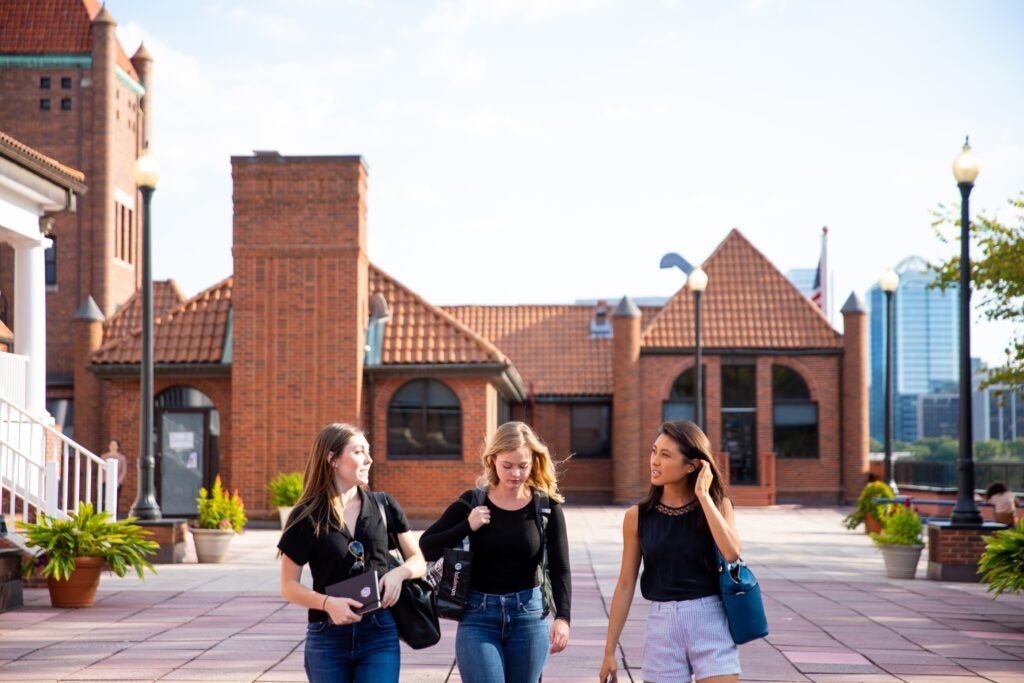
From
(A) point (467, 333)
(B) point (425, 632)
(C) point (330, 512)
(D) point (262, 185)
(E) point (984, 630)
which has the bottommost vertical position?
(E) point (984, 630)

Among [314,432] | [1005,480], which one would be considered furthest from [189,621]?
[1005,480]

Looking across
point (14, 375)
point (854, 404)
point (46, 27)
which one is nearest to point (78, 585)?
point (14, 375)

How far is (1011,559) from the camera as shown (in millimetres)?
12820

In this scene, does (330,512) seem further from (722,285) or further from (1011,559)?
(722,285)

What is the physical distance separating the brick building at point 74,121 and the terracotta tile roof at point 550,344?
13.6 meters

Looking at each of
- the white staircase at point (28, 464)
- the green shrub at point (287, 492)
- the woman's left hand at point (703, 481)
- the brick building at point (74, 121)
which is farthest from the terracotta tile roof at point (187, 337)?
the woman's left hand at point (703, 481)

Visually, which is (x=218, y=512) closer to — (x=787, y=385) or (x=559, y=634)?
(x=559, y=634)

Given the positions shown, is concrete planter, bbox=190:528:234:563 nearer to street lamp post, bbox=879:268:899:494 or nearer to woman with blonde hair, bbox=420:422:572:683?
woman with blonde hair, bbox=420:422:572:683

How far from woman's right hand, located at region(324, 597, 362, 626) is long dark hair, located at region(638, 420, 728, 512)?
1.39 metres

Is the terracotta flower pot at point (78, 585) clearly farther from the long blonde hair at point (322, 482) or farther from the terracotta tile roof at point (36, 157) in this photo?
the long blonde hair at point (322, 482)

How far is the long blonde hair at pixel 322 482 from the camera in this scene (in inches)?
208

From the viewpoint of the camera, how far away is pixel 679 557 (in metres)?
5.47

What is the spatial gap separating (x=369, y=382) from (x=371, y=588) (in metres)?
23.1

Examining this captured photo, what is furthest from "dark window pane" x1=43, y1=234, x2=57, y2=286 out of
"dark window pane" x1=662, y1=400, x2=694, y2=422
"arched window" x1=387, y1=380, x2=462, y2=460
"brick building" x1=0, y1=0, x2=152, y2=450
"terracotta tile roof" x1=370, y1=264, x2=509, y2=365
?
"arched window" x1=387, y1=380, x2=462, y2=460
